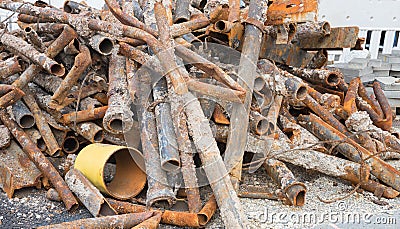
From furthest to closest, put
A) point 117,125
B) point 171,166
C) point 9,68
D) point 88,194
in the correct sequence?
point 9,68 < point 117,125 < point 171,166 < point 88,194

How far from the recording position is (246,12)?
14.5 ft

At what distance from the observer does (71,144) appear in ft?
13.4

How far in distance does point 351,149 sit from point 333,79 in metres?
1.04

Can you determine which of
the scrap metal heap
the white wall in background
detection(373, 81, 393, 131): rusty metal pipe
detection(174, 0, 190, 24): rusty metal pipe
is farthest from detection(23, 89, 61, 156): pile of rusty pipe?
the white wall in background

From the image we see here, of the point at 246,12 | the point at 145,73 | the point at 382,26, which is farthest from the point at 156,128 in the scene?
the point at 382,26

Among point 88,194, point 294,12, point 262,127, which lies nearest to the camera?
point 88,194

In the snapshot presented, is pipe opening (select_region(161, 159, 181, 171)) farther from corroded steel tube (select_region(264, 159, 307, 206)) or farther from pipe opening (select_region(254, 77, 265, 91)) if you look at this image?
pipe opening (select_region(254, 77, 265, 91))

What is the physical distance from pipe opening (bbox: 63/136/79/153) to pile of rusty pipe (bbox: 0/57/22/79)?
840 mm

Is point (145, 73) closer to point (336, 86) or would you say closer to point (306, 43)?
point (306, 43)

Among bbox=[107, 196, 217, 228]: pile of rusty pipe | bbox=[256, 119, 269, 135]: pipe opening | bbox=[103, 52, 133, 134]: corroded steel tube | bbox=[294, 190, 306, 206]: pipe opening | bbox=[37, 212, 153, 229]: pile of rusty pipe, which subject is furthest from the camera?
bbox=[256, 119, 269, 135]: pipe opening

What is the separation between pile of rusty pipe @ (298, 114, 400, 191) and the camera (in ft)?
12.3

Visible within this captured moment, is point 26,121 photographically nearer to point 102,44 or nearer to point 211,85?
point 102,44

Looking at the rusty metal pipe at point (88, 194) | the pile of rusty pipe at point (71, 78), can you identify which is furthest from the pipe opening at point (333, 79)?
the rusty metal pipe at point (88, 194)

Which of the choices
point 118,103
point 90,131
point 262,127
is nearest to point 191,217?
point 262,127
